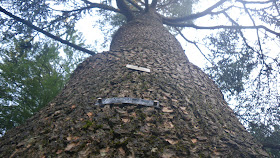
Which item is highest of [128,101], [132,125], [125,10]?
[125,10]

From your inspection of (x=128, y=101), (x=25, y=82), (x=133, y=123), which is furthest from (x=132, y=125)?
(x=25, y=82)

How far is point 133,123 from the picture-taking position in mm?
1452

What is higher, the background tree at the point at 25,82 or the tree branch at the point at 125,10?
the tree branch at the point at 125,10

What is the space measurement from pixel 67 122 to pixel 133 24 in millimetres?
3236

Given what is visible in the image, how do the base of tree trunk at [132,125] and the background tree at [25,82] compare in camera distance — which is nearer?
the base of tree trunk at [132,125]

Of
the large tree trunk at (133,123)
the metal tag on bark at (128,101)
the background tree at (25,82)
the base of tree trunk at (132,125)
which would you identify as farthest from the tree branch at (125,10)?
the metal tag on bark at (128,101)

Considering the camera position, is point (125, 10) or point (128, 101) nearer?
point (128, 101)

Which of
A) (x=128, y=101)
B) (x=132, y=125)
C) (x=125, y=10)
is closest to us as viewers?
(x=132, y=125)

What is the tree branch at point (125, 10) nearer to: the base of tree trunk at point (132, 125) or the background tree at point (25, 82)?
the background tree at point (25, 82)

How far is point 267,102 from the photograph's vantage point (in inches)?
194

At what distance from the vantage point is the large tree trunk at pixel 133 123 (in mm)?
1254

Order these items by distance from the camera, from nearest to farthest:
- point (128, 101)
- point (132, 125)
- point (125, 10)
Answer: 1. point (132, 125)
2. point (128, 101)
3. point (125, 10)

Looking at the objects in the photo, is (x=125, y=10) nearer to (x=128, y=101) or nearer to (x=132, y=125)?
(x=128, y=101)

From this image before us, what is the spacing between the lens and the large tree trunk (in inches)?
49.4
